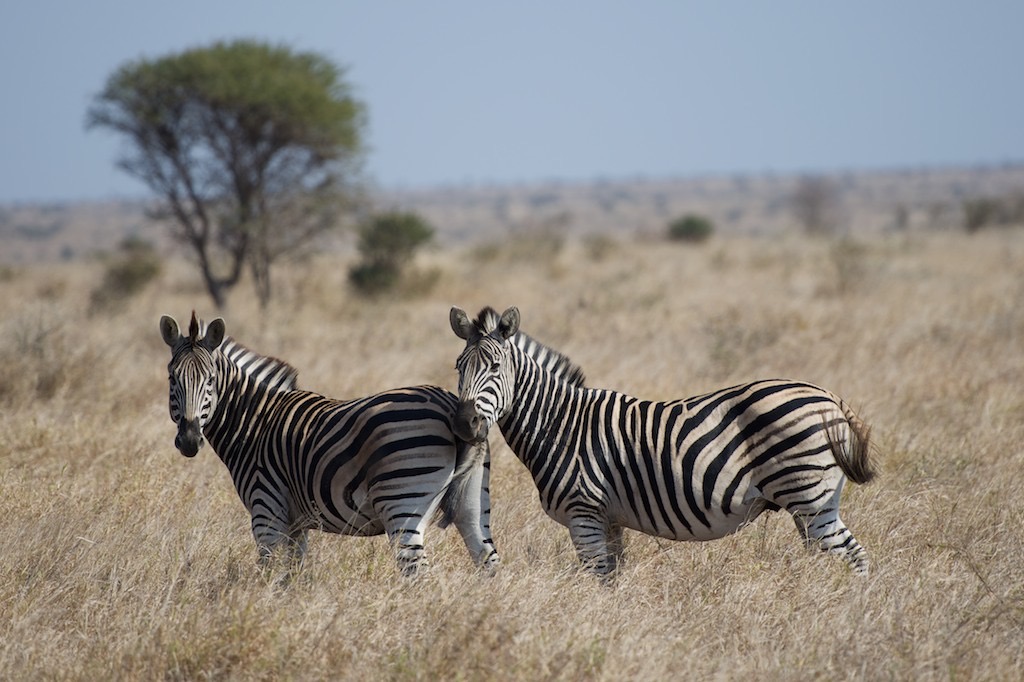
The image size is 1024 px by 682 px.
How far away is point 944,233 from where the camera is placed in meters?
36.9

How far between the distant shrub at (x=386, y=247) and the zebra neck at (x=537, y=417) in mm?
15188

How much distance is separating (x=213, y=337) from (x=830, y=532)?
10.8 ft

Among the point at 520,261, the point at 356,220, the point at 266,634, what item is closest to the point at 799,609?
the point at 266,634

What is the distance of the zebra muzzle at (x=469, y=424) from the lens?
496 cm

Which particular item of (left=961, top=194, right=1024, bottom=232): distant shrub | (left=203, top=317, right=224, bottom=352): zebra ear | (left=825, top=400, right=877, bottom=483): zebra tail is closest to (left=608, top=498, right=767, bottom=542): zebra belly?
(left=825, top=400, right=877, bottom=483): zebra tail

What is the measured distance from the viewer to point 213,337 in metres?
5.58

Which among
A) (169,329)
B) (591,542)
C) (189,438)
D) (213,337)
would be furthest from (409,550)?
(169,329)

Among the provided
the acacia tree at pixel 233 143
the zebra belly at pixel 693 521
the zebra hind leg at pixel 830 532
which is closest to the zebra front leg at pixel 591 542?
the zebra belly at pixel 693 521

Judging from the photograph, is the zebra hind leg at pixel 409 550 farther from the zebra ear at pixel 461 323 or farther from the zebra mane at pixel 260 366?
the zebra mane at pixel 260 366

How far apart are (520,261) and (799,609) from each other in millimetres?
21648

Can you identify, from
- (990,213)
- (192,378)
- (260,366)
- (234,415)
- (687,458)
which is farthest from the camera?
(990,213)

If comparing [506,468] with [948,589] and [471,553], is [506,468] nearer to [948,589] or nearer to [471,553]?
[471,553]

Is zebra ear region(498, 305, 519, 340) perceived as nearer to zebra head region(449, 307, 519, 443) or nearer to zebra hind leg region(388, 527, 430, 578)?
zebra head region(449, 307, 519, 443)

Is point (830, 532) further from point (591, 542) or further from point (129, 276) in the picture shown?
point (129, 276)
